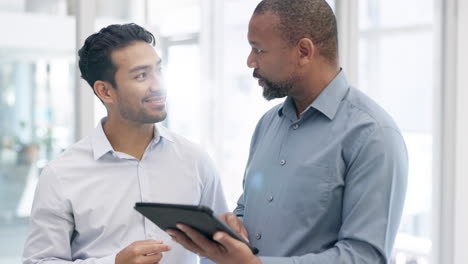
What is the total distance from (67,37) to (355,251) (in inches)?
59.3

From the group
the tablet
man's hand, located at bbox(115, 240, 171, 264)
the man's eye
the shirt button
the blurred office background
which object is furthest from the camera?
the blurred office background

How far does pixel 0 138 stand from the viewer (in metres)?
2.13

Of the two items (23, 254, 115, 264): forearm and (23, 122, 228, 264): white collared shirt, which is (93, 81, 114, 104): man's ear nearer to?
(23, 122, 228, 264): white collared shirt

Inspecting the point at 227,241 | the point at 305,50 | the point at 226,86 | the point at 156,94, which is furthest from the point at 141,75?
the point at 226,86

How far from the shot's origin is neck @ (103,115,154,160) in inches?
61.6

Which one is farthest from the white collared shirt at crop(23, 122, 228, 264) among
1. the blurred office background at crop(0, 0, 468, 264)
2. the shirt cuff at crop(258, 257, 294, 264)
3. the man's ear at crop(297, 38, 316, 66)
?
the blurred office background at crop(0, 0, 468, 264)

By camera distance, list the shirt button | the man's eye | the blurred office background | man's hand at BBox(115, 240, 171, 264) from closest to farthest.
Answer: man's hand at BBox(115, 240, 171, 264)
the shirt button
the man's eye
the blurred office background

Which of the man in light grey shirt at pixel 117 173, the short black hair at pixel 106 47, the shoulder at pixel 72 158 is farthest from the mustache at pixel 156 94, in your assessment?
the shoulder at pixel 72 158

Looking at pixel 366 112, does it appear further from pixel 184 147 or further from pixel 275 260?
pixel 184 147

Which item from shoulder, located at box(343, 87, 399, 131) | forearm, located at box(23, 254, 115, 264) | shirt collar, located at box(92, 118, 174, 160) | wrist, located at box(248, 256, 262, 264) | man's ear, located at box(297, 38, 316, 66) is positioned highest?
man's ear, located at box(297, 38, 316, 66)

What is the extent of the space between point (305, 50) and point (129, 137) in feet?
1.87

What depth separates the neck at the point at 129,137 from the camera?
5.14ft

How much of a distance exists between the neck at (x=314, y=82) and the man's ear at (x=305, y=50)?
33 millimetres

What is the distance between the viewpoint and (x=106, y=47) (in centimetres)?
156
